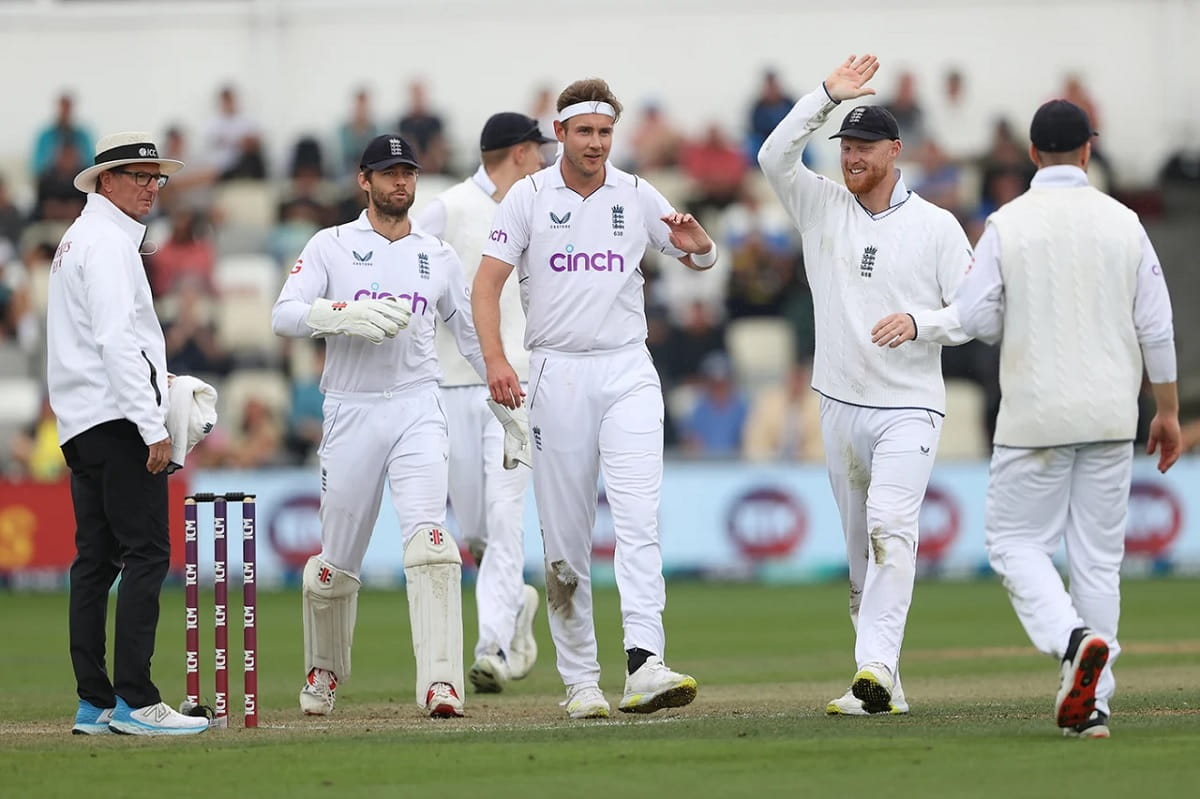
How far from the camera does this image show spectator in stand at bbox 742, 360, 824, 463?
19.7 m

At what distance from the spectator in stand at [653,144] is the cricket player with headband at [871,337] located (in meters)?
15.4

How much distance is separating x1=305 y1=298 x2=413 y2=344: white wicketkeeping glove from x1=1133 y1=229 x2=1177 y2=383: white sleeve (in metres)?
3.30

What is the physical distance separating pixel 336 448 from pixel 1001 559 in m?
3.30

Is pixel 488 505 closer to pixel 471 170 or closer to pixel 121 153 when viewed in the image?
pixel 121 153

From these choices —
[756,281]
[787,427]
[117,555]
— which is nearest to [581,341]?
[117,555]

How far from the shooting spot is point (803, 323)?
862 inches

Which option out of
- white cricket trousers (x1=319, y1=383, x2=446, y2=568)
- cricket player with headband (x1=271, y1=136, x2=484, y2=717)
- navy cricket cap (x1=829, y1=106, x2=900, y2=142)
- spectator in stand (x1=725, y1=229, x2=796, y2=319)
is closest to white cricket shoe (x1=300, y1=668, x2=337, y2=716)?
cricket player with headband (x1=271, y1=136, x2=484, y2=717)

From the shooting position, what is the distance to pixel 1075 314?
789 centimetres

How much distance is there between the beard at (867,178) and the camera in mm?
9172

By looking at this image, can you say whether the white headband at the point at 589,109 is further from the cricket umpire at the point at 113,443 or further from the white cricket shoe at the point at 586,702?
the white cricket shoe at the point at 586,702

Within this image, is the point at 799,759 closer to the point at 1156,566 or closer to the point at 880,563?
the point at 880,563

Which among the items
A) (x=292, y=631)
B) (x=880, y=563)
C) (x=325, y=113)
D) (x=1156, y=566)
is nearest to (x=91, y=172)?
(x=880, y=563)

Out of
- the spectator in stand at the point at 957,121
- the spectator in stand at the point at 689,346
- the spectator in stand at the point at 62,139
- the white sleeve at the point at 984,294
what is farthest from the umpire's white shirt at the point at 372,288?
the spectator in stand at the point at 957,121

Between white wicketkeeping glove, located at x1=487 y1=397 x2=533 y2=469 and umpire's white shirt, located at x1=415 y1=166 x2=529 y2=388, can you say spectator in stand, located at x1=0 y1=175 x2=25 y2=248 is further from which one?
white wicketkeeping glove, located at x1=487 y1=397 x2=533 y2=469
